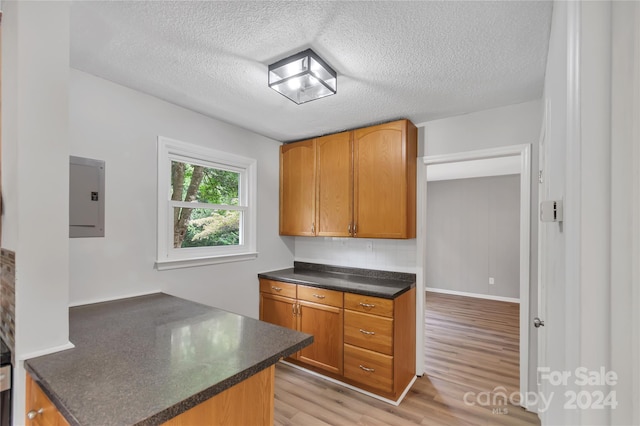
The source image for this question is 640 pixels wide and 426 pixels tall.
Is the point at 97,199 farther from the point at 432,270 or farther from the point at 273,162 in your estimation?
the point at 432,270

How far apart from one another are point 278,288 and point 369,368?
1129mm

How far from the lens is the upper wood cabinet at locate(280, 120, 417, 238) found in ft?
8.48

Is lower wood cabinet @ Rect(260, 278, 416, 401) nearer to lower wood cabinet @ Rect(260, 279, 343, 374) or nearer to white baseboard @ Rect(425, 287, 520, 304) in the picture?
lower wood cabinet @ Rect(260, 279, 343, 374)

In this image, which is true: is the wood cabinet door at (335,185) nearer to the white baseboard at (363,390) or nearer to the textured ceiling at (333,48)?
the textured ceiling at (333,48)

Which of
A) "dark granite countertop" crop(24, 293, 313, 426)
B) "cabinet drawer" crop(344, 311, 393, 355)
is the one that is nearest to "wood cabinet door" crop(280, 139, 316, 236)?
"cabinet drawer" crop(344, 311, 393, 355)

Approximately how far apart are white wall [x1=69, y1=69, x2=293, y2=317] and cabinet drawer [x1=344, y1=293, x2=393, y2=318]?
114 centimetres

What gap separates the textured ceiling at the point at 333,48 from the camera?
1316mm

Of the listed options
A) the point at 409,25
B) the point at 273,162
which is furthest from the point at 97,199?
the point at 409,25

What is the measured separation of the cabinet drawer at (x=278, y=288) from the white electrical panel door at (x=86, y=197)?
1.54 meters

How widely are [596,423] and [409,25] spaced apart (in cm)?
156

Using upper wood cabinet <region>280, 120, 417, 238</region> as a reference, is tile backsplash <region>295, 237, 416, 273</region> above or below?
below

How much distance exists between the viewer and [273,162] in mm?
3309

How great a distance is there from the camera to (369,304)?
2418 millimetres

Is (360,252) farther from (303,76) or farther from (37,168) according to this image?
(37,168)
